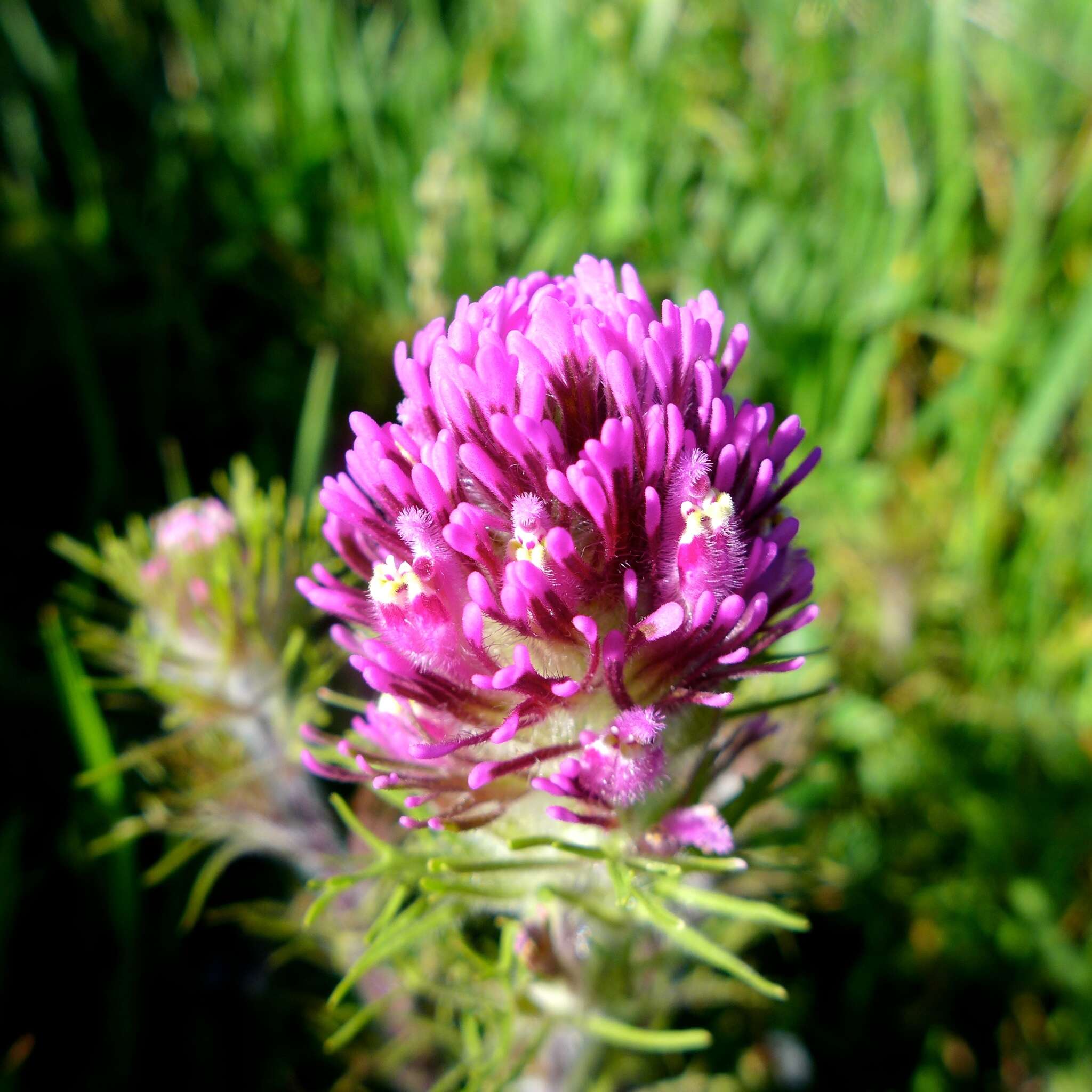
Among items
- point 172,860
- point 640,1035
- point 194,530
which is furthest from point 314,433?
point 640,1035

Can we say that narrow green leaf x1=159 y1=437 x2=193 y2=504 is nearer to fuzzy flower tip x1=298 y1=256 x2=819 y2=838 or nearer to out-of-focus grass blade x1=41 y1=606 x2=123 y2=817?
out-of-focus grass blade x1=41 y1=606 x2=123 y2=817

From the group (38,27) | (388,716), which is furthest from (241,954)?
(38,27)

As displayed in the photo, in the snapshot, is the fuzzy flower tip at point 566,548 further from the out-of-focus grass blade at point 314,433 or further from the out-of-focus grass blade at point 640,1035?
the out-of-focus grass blade at point 314,433

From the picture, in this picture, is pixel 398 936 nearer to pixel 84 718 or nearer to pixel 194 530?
pixel 194 530

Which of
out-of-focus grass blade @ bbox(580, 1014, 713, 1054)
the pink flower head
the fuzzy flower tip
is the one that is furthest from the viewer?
the pink flower head

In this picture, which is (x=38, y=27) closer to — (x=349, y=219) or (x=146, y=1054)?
(x=349, y=219)

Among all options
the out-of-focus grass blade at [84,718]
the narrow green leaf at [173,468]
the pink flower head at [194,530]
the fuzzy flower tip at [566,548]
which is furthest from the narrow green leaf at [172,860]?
the narrow green leaf at [173,468]

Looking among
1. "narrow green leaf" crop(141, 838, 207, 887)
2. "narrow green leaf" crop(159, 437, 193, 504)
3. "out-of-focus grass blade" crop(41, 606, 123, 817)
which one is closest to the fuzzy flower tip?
"narrow green leaf" crop(141, 838, 207, 887)

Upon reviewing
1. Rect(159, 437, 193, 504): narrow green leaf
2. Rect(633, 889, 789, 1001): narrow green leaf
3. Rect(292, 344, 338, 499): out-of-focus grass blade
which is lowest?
Rect(633, 889, 789, 1001): narrow green leaf
